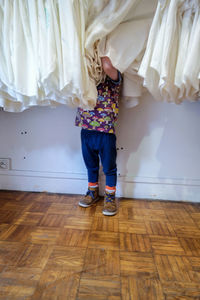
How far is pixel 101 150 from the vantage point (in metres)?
0.90

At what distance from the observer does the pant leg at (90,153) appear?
0.89 meters

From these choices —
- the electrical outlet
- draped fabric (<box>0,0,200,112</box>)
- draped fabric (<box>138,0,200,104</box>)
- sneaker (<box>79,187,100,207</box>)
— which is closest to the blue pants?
sneaker (<box>79,187,100,207</box>)

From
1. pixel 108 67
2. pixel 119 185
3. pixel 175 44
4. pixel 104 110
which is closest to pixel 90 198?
pixel 119 185

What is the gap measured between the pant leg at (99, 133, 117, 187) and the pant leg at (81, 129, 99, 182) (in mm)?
48

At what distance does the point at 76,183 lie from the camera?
1088mm

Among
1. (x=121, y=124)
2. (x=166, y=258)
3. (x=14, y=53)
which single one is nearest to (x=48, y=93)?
(x=14, y=53)

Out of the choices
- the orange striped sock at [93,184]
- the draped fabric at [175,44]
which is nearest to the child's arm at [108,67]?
the draped fabric at [175,44]

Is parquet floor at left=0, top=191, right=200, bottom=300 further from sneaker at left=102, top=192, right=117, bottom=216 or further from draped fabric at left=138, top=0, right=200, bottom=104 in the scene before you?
draped fabric at left=138, top=0, right=200, bottom=104

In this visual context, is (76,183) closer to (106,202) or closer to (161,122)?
(106,202)

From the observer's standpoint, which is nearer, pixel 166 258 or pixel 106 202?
pixel 166 258

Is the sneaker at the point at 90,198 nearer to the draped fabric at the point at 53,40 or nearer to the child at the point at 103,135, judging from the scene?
the child at the point at 103,135

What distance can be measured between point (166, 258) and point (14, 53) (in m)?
0.87

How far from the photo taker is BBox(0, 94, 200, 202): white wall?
3.28 ft

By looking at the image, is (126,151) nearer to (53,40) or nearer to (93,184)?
(93,184)
